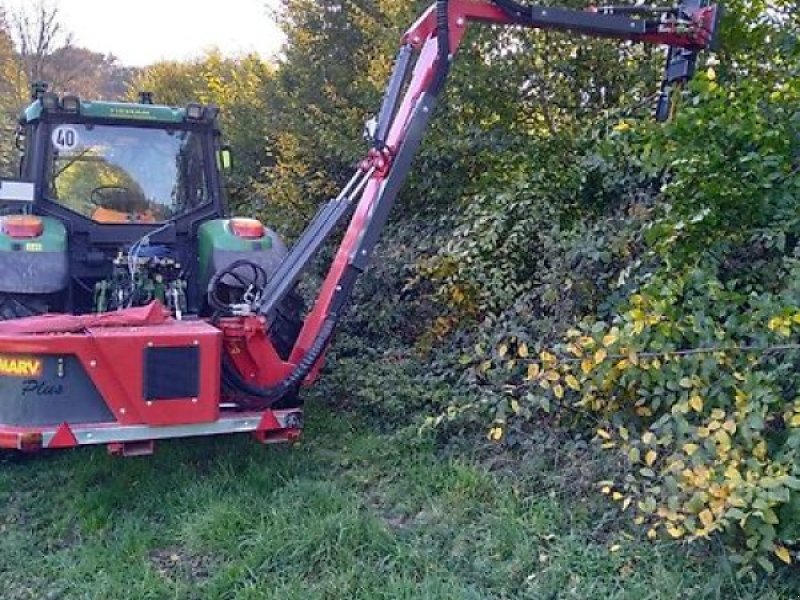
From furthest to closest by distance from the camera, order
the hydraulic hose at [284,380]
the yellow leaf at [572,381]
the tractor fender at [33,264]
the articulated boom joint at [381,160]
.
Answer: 1. the tractor fender at [33,264]
2. the articulated boom joint at [381,160]
3. the hydraulic hose at [284,380]
4. the yellow leaf at [572,381]

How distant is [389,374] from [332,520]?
171 centimetres

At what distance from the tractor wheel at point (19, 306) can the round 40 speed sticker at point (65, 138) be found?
3.13ft

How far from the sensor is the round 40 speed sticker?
473 cm

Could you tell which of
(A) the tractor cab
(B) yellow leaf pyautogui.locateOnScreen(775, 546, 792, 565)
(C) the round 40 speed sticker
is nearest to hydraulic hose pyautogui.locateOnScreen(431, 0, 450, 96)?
(A) the tractor cab

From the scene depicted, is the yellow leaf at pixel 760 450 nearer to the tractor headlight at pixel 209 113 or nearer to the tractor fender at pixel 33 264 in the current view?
the tractor fender at pixel 33 264

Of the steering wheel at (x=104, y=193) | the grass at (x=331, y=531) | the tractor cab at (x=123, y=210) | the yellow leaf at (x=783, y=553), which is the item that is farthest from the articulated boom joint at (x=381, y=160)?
the yellow leaf at (x=783, y=553)

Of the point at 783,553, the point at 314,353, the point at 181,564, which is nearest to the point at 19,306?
the point at 314,353

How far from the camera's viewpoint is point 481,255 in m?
4.99

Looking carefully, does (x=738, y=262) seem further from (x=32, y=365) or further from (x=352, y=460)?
(x=32, y=365)

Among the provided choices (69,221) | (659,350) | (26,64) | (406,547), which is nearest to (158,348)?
(406,547)

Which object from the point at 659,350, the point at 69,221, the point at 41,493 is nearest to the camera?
the point at 659,350

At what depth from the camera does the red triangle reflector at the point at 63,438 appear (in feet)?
11.3

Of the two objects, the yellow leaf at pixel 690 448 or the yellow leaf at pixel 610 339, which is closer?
the yellow leaf at pixel 690 448

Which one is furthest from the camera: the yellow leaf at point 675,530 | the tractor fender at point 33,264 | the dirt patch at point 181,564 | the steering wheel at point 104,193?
the steering wheel at point 104,193
